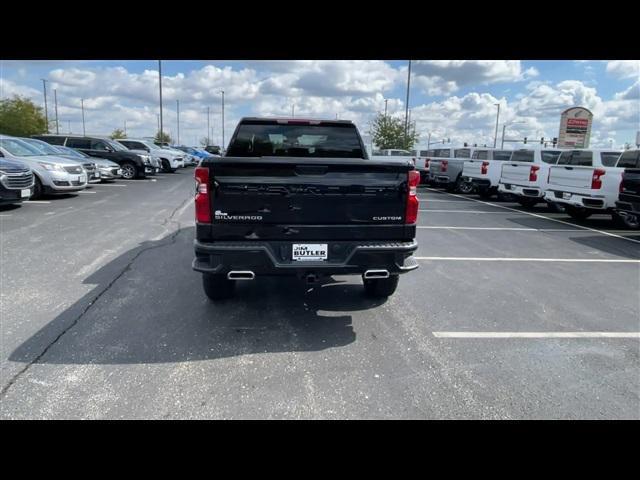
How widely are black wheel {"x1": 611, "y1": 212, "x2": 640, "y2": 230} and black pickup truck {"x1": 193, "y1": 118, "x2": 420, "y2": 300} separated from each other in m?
9.08

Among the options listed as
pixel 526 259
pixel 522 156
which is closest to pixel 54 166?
pixel 526 259

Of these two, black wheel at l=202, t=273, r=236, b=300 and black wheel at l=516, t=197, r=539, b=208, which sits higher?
black wheel at l=516, t=197, r=539, b=208

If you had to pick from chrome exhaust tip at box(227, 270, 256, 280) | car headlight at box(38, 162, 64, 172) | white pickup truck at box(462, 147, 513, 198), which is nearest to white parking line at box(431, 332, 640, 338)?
chrome exhaust tip at box(227, 270, 256, 280)

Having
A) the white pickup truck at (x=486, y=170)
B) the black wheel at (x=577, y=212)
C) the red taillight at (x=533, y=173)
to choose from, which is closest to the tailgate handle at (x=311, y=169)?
the black wheel at (x=577, y=212)

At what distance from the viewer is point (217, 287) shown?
4547mm

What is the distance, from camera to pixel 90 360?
11.0 ft

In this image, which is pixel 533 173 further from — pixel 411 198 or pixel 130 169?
pixel 130 169

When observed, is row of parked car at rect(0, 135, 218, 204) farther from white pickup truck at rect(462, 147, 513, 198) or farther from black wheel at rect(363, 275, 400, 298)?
white pickup truck at rect(462, 147, 513, 198)

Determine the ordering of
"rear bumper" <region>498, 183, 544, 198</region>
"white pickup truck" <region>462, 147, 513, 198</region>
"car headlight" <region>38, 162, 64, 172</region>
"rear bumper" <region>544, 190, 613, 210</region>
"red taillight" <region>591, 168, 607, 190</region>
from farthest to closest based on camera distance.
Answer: "white pickup truck" <region>462, 147, 513, 198</region>
"rear bumper" <region>498, 183, 544, 198</region>
"car headlight" <region>38, 162, 64, 172</region>
"rear bumper" <region>544, 190, 613, 210</region>
"red taillight" <region>591, 168, 607, 190</region>

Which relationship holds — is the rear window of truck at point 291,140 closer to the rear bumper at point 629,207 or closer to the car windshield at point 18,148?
the rear bumper at point 629,207

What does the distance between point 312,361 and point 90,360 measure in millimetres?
1770

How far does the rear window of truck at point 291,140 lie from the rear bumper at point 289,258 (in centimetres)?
202

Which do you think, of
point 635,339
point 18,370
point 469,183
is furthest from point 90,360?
point 469,183

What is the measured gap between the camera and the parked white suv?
2414cm
